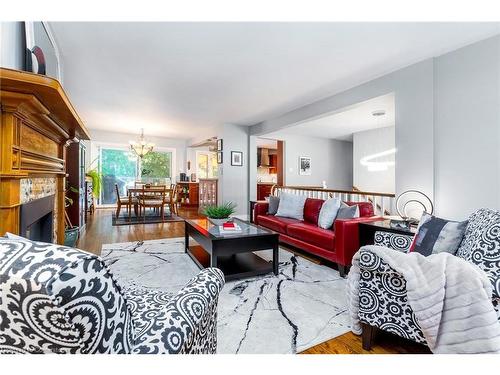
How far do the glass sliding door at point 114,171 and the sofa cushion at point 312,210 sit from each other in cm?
651

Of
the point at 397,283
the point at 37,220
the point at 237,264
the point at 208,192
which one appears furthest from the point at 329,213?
the point at 208,192

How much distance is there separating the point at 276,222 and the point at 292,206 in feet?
1.37

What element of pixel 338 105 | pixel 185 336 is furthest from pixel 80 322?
pixel 338 105

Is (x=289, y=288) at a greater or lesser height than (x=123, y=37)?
lesser

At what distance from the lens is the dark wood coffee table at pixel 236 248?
2516mm

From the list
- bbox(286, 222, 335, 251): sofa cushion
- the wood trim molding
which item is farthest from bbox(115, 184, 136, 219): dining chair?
the wood trim molding

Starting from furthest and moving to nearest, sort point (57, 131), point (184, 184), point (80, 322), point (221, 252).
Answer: point (184, 184)
point (221, 252)
point (57, 131)
point (80, 322)

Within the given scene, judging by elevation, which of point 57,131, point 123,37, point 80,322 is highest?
point 123,37

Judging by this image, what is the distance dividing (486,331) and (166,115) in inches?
227

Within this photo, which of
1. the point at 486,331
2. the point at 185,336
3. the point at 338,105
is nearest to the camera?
the point at 185,336

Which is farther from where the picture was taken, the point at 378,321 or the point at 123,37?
the point at 123,37

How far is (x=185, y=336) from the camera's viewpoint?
81cm

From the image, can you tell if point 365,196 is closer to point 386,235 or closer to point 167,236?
point 386,235
